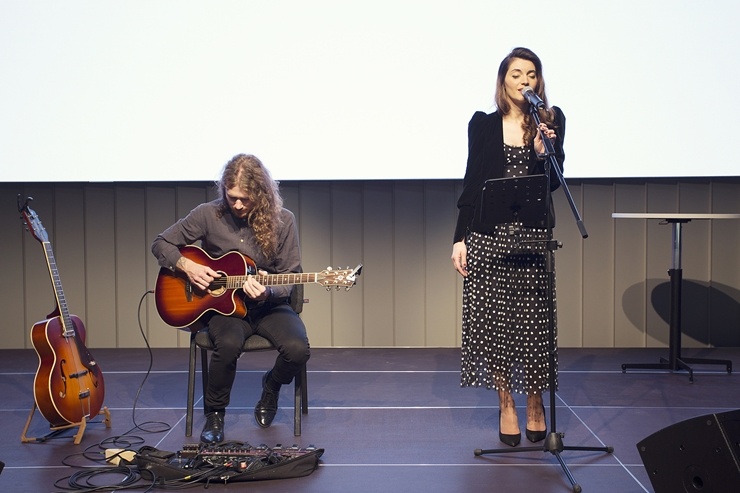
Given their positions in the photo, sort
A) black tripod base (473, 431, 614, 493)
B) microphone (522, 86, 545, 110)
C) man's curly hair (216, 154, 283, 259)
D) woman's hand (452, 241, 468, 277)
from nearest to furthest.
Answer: microphone (522, 86, 545, 110) → black tripod base (473, 431, 614, 493) → woman's hand (452, 241, 468, 277) → man's curly hair (216, 154, 283, 259)

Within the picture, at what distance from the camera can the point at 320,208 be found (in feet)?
16.7

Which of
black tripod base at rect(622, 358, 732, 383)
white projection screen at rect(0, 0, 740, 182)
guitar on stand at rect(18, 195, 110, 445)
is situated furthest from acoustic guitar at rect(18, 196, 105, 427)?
black tripod base at rect(622, 358, 732, 383)

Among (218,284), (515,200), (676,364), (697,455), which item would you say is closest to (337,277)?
(218,284)

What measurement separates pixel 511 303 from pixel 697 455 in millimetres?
1062

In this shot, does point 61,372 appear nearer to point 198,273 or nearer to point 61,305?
point 61,305

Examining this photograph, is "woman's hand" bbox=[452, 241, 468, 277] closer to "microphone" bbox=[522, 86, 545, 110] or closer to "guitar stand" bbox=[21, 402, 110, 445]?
"microphone" bbox=[522, 86, 545, 110]

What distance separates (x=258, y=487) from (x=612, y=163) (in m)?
3.13

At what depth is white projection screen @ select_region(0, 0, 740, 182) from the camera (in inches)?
185

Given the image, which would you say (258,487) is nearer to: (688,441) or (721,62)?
(688,441)

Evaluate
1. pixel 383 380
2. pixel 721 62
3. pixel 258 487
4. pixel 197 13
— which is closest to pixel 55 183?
pixel 197 13

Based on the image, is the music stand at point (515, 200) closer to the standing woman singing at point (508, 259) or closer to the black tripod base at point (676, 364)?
the standing woman singing at point (508, 259)

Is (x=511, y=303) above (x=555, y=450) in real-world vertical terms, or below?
above

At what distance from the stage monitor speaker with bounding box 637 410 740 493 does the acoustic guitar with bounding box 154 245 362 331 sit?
140cm

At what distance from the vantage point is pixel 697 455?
1.83 metres
